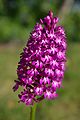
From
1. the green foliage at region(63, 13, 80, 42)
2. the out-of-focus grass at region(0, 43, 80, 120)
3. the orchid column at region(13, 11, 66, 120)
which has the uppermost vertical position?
the green foliage at region(63, 13, 80, 42)

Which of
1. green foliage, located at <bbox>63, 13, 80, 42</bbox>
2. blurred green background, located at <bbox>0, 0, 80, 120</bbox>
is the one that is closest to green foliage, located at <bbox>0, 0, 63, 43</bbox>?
blurred green background, located at <bbox>0, 0, 80, 120</bbox>

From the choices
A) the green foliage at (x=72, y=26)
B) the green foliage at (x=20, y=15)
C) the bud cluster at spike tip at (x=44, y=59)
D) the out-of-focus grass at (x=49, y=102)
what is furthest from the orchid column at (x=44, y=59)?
the green foliage at (x=72, y=26)

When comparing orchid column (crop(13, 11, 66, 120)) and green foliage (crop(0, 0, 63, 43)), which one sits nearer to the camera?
orchid column (crop(13, 11, 66, 120))

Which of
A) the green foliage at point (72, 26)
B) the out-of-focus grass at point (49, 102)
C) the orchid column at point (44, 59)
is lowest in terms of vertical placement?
the orchid column at point (44, 59)

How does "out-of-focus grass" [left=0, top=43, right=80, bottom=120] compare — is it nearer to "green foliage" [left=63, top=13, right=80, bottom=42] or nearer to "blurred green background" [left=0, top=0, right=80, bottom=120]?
"blurred green background" [left=0, top=0, right=80, bottom=120]

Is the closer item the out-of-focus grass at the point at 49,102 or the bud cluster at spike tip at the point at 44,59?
the bud cluster at spike tip at the point at 44,59

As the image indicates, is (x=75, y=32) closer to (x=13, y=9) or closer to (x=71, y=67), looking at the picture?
(x=13, y=9)

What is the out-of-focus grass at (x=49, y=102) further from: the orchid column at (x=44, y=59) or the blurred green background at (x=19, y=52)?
the orchid column at (x=44, y=59)

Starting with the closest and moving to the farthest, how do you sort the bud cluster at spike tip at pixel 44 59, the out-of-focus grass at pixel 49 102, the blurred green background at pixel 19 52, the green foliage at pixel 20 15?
1. the bud cluster at spike tip at pixel 44 59
2. the out-of-focus grass at pixel 49 102
3. the blurred green background at pixel 19 52
4. the green foliage at pixel 20 15
